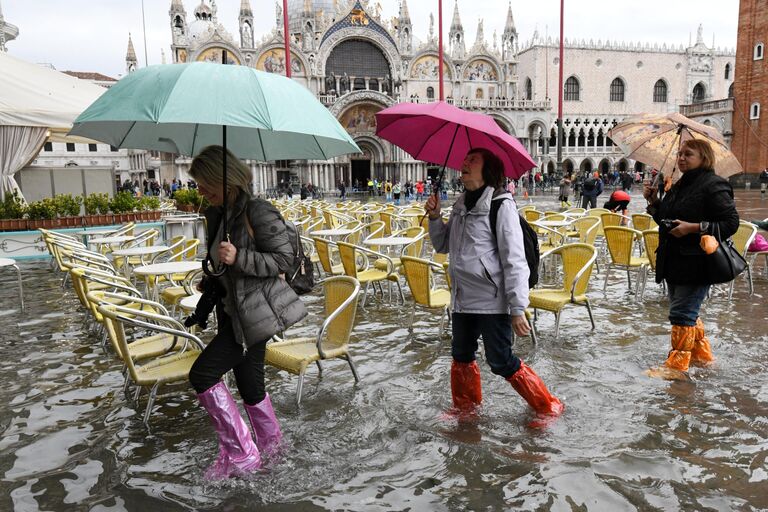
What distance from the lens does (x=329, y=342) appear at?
13.0 feet

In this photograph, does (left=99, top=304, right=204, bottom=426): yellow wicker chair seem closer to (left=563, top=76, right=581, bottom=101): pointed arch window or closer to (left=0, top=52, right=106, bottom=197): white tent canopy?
(left=0, top=52, right=106, bottom=197): white tent canopy

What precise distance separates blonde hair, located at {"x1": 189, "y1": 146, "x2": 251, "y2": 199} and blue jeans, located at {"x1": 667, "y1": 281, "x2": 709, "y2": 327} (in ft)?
9.85

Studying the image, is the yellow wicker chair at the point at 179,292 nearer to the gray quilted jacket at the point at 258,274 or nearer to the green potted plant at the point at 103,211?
the gray quilted jacket at the point at 258,274

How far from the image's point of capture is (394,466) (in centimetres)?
298

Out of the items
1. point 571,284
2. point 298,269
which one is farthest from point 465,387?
point 571,284

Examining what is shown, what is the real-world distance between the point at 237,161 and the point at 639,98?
5546 centimetres

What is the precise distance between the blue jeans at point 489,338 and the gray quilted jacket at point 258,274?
3.52 ft

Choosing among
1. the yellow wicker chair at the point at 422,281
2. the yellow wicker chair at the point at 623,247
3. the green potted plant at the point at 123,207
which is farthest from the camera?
the green potted plant at the point at 123,207

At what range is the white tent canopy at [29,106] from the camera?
786 cm

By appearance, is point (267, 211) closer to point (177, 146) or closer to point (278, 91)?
point (278, 91)

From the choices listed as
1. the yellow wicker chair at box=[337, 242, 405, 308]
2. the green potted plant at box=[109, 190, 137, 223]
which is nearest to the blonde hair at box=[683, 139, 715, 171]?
the yellow wicker chair at box=[337, 242, 405, 308]

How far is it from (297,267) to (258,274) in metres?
0.26

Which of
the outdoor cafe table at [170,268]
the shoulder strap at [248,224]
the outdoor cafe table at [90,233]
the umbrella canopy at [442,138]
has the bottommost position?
the outdoor cafe table at [170,268]

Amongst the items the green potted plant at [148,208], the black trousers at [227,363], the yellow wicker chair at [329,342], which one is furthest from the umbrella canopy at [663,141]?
the green potted plant at [148,208]
